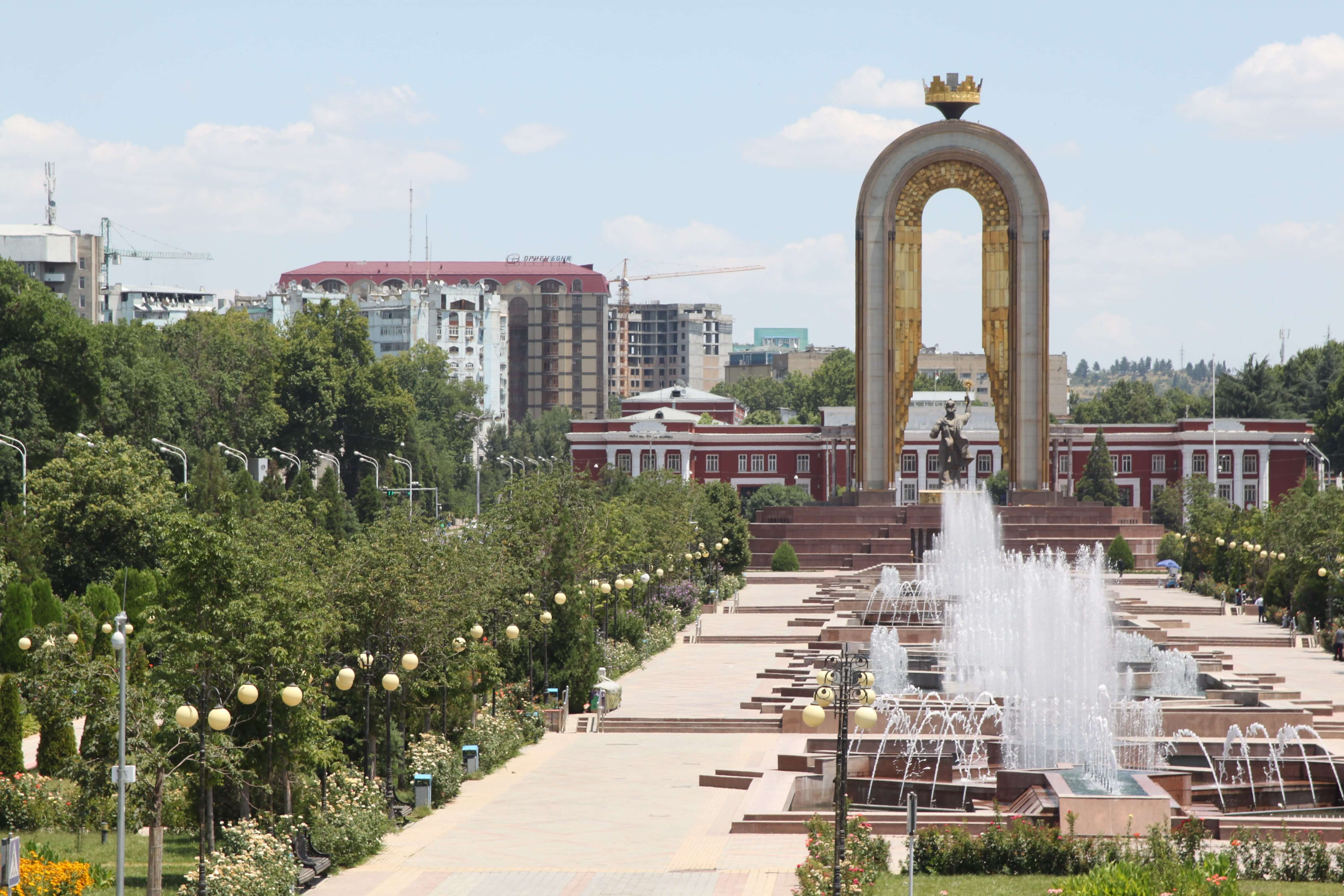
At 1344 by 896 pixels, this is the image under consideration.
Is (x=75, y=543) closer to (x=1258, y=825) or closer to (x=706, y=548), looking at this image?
(x=706, y=548)

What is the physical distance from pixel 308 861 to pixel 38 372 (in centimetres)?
3298

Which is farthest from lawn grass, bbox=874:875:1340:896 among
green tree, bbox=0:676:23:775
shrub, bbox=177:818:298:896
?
green tree, bbox=0:676:23:775

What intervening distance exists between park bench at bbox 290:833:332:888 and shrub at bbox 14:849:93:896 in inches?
81.4

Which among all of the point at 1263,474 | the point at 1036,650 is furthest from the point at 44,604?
the point at 1263,474

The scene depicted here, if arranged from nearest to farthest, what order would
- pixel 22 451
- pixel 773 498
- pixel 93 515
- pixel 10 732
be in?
pixel 10 732 < pixel 93 515 < pixel 22 451 < pixel 773 498

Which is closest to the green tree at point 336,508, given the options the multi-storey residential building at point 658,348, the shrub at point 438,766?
the shrub at point 438,766

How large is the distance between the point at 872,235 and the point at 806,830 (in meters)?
44.9

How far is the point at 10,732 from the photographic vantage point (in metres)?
22.8

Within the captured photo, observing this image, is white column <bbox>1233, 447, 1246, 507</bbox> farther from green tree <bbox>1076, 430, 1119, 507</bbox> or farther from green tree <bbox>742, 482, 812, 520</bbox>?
green tree <bbox>742, 482, 812, 520</bbox>

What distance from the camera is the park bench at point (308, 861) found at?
17359mm

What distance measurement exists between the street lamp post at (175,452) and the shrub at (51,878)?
87.9 feet

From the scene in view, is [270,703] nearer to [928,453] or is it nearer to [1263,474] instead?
[928,453]

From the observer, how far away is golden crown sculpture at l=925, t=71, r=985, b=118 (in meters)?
62.0

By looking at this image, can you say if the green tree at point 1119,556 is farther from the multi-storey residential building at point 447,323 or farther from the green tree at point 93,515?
the multi-storey residential building at point 447,323
